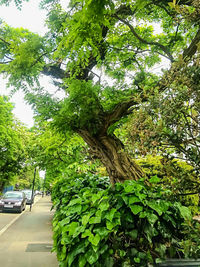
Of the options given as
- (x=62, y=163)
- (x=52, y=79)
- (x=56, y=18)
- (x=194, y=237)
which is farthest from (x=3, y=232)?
(x=194, y=237)

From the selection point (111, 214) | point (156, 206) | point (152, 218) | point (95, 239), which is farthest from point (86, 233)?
point (156, 206)

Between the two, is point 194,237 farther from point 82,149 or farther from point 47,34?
point 82,149

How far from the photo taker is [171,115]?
217 cm

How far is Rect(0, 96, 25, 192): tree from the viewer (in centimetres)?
1652

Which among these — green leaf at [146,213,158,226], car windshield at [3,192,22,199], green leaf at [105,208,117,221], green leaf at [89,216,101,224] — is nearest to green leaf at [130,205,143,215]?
green leaf at [146,213,158,226]

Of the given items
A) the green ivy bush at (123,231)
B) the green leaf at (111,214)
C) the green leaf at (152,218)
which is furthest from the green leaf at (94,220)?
the green leaf at (152,218)

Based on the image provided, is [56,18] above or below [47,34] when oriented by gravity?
above

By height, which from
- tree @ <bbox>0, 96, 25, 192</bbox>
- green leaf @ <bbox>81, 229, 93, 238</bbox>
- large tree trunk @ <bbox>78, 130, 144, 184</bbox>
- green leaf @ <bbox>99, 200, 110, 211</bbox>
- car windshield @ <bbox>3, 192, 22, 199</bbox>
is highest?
tree @ <bbox>0, 96, 25, 192</bbox>

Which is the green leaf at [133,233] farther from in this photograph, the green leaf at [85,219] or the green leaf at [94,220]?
the green leaf at [85,219]

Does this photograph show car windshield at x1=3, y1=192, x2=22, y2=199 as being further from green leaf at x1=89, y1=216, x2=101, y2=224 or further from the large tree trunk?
green leaf at x1=89, y1=216, x2=101, y2=224

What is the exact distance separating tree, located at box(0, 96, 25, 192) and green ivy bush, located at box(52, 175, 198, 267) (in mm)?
14343

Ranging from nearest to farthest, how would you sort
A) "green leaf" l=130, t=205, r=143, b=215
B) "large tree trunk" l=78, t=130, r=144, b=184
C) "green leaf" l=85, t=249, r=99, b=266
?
1. "green leaf" l=85, t=249, r=99, b=266
2. "green leaf" l=130, t=205, r=143, b=215
3. "large tree trunk" l=78, t=130, r=144, b=184

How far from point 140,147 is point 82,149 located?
7.54 m

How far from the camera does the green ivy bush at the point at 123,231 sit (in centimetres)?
283
